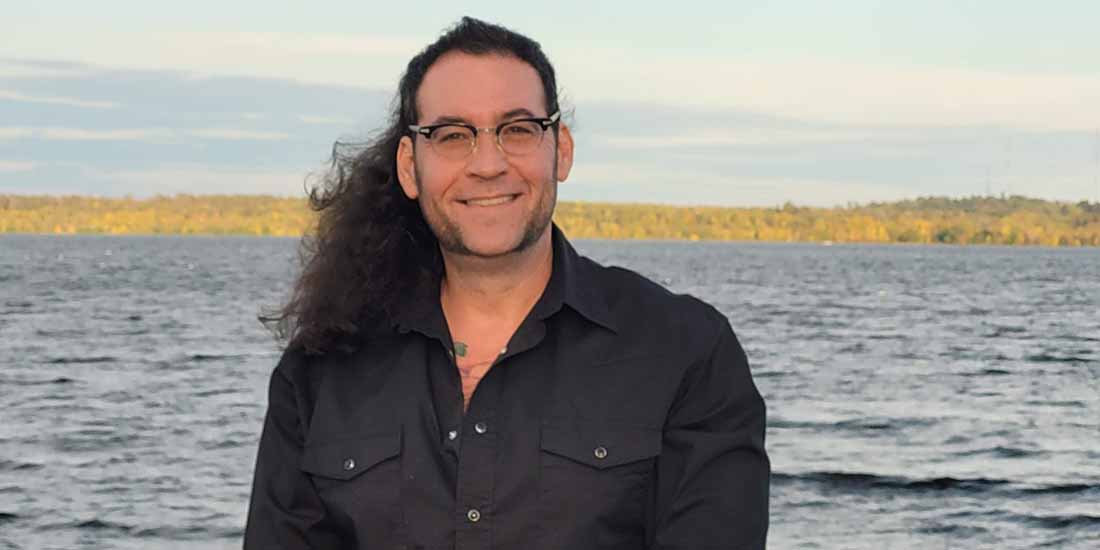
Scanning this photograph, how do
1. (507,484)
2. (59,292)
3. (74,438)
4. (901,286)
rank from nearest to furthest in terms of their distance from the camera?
1. (507,484)
2. (74,438)
3. (59,292)
4. (901,286)

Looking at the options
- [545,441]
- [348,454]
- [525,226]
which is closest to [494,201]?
[525,226]

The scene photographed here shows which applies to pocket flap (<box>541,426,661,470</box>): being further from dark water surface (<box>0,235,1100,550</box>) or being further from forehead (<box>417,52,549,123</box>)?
dark water surface (<box>0,235,1100,550</box>)

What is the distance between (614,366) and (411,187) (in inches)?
32.3

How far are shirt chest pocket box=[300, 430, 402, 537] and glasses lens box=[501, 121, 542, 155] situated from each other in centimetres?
80

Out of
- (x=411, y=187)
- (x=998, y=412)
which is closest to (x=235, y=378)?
(x=998, y=412)

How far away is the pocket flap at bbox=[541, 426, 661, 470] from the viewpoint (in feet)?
13.1

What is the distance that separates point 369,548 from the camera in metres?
4.09

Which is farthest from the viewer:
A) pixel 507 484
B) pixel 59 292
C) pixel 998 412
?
pixel 59 292

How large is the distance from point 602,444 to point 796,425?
79.9ft

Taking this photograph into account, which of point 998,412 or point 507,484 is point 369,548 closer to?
point 507,484

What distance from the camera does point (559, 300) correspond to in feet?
13.7

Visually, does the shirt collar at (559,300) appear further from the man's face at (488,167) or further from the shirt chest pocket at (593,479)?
the shirt chest pocket at (593,479)

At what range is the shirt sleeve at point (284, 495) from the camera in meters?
4.20

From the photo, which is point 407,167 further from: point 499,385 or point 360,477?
point 360,477
